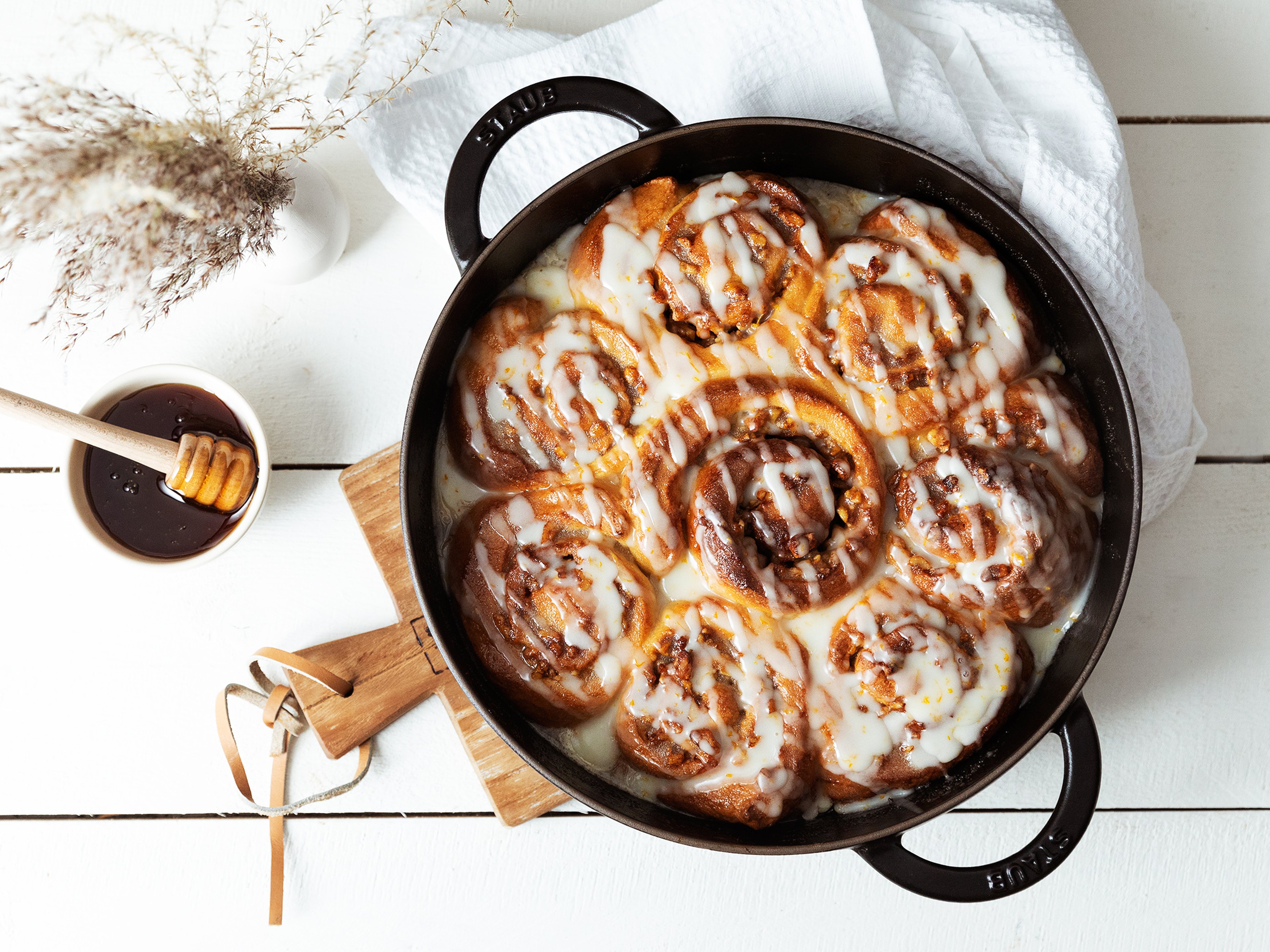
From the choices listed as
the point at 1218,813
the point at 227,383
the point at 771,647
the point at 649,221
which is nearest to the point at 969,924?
the point at 1218,813

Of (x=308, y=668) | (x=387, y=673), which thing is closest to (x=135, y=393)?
(x=308, y=668)

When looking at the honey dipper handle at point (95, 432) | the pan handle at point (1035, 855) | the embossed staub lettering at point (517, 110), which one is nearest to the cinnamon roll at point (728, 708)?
the pan handle at point (1035, 855)

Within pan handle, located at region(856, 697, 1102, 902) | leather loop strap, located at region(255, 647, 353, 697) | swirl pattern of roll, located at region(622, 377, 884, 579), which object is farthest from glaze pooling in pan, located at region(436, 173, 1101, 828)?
leather loop strap, located at region(255, 647, 353, 697)

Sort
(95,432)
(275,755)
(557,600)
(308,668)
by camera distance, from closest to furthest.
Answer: (557,600) → (95,432) → (308,668) → (275,755)

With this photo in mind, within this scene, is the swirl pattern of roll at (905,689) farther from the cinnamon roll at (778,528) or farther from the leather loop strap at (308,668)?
the leather loop strap at (308,668)

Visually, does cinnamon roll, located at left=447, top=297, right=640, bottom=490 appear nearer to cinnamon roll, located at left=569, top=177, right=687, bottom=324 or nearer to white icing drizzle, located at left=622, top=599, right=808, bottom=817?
cinnamon roll, located at left=569, top=177, right=687, bottom=324

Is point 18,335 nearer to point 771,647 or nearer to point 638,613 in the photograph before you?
point 638,613

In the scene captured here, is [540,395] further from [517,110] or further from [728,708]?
[728,708]
